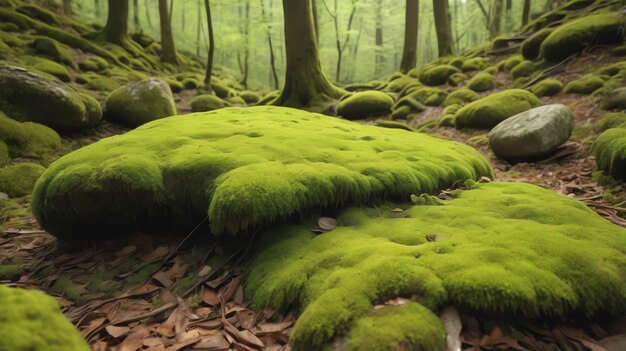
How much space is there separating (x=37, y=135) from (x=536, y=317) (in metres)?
8.67

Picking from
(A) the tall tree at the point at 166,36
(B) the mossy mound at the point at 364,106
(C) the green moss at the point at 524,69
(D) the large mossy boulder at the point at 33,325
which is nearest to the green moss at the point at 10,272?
(D) the large mossy boulder at the point at 33,325

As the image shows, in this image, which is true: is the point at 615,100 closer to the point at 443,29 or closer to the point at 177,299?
the point at 177,299

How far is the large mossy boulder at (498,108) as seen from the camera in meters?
8.60

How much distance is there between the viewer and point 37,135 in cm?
681

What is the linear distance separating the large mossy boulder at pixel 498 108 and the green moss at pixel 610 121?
2.03 metres

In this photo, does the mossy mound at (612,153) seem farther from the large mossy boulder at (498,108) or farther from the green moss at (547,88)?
the green moss at (547,88)

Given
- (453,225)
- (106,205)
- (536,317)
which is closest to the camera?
(536,317)

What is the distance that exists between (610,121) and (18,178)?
35.6ft

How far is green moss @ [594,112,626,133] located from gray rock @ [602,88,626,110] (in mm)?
307


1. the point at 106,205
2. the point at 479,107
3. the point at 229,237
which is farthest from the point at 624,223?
the point at 479,107

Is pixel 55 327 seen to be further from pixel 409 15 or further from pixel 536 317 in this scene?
pixel 409 15

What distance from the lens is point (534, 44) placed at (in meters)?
11.4

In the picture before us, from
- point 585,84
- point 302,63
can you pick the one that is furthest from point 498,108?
point 302,63

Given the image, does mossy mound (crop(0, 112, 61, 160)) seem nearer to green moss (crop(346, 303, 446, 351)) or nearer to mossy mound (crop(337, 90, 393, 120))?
green moss (crop(346, 303, 446, 351))
